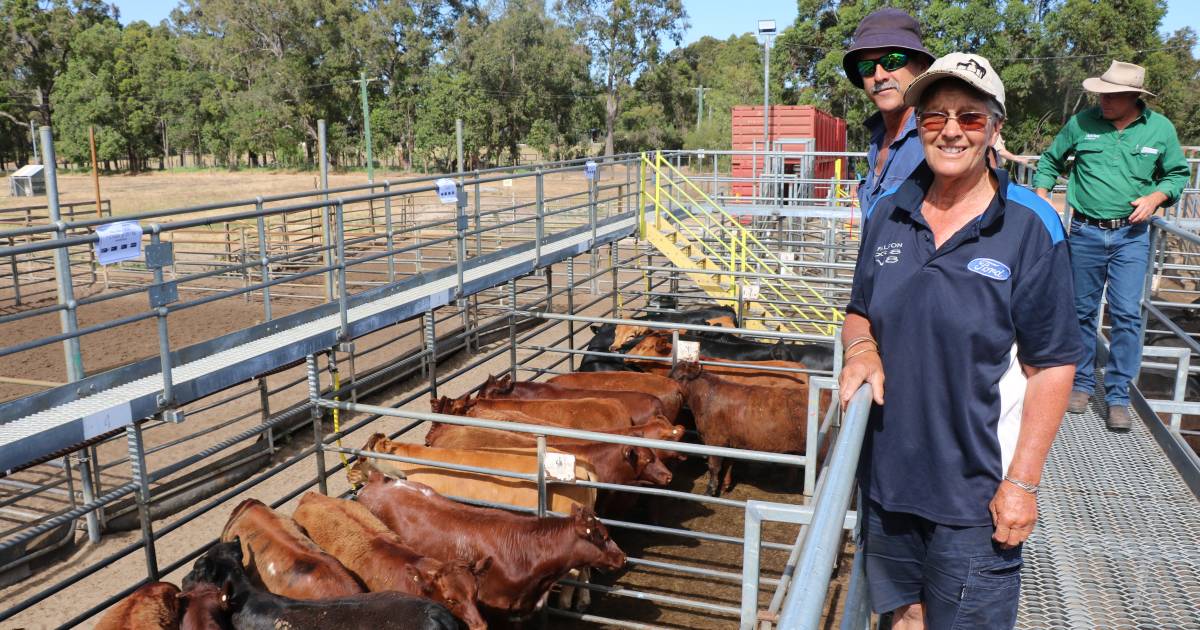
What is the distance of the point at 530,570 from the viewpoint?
5230 mm

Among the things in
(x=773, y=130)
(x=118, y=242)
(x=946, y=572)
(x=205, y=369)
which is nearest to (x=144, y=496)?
(x=205, y=369)

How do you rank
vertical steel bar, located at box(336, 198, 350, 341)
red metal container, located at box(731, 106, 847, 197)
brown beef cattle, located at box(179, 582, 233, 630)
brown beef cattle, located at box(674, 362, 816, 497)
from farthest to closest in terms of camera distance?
red metal container, located at box(731, 106, 847, 197) < brown beef cattle, located at box(674, 362, 816, 497) < vertical steel bar, located at box(336, 198, 350, 341) < brown beef cattle, located at box(179, 582, 233, 630)

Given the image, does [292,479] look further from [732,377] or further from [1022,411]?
[1022,411]

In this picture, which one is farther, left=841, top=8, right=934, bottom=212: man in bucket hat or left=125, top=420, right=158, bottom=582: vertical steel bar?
left=125, top=420, right=158, bottom=582: vertical steel bar

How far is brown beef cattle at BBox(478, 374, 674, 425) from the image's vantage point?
7712 mm

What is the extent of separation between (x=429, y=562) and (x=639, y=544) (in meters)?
2.86

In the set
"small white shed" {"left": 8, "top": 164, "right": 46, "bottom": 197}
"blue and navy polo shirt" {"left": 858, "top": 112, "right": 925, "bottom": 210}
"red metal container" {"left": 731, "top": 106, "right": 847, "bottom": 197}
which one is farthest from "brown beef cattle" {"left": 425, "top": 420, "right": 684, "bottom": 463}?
"red metal container" {"left": 731, "top": 106, "right": 847, "bottom": 197}

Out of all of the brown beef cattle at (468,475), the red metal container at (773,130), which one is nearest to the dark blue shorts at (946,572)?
the brown beef cattle at (468,475)

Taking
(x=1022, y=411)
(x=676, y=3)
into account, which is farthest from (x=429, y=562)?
(x=676, y=3)

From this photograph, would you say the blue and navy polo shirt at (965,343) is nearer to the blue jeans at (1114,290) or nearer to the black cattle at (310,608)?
the black cattle at (310,608)

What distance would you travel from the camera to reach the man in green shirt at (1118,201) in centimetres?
475

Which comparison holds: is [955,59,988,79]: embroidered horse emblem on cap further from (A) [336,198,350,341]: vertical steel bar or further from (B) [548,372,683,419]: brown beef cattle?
(B) [548,372,683,419]: brown beef cattle

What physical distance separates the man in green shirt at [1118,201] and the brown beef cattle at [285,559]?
429 cm

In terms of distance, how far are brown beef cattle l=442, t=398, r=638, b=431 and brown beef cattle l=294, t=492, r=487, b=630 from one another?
207 cm
